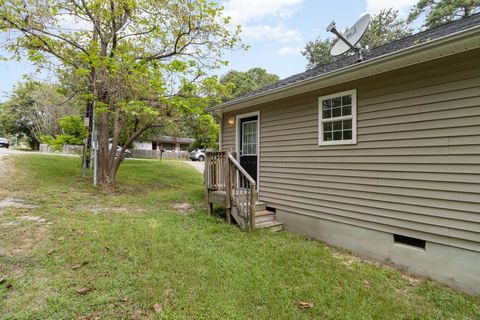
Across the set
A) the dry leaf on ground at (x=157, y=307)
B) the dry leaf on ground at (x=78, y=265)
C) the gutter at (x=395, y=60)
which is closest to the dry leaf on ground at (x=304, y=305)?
the dry leaf on ground at (x=157, y=307)

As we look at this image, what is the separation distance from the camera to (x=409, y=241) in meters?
3.53

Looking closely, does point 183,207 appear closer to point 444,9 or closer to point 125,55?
point 125,55

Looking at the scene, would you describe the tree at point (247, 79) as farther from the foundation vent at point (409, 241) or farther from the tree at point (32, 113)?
the foundation vent at point (409, 241)

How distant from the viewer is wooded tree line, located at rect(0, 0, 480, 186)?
24.3 feet

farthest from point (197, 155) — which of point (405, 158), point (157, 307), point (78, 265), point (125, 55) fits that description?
point (157, 307)

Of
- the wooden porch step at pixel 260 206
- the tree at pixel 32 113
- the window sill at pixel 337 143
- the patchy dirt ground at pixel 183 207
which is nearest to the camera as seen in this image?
the window sill at pixel 337 143

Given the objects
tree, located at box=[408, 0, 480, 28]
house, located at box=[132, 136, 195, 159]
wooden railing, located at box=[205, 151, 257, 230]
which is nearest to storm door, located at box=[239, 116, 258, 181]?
wooden railing, located at box=[205, 151, 257, 230]

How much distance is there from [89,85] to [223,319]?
8590 millimetres

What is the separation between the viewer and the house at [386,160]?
2.97 metres

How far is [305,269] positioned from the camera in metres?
3.21

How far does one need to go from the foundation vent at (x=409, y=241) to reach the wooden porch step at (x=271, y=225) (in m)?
2.14

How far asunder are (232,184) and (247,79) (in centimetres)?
2532

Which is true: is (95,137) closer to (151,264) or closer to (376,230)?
(151,264)

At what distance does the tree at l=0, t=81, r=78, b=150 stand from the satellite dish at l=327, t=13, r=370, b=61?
843 inches
